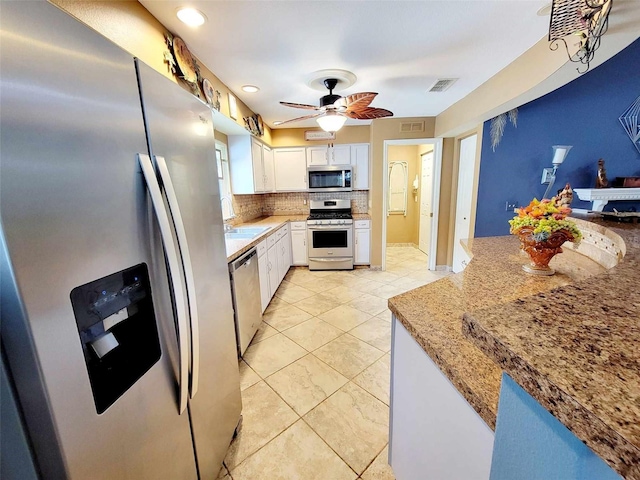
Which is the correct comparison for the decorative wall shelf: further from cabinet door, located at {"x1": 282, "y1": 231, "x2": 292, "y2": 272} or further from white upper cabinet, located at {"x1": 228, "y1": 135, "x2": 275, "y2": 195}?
white upper cabinet, located at {"x1": 228, "y1": 135, "x2": 275, "y2": 195}

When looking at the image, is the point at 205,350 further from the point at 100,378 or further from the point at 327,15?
the point at 327,15

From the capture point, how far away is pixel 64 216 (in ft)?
1.85

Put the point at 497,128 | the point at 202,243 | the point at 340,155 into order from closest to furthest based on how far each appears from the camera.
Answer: the point at 202,243 → the point at 497,128 → the point at 340,155

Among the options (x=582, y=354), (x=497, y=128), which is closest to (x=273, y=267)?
(x=582, y=354)

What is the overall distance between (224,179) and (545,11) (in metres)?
3.31

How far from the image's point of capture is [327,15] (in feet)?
5.19

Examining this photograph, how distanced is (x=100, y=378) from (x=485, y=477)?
1007 millimetres

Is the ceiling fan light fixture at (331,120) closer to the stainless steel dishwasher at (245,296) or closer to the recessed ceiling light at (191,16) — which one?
the recessed ceiling light at (191,16)

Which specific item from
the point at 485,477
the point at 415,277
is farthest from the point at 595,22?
the point at 415,277

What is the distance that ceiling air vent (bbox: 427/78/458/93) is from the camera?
8.50 ft

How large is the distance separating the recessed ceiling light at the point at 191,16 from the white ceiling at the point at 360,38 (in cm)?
3

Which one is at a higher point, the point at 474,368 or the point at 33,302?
the point at 33,302

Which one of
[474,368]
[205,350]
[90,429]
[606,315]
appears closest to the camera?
[606,315]

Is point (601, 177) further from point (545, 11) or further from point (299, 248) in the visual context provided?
point (299, 248)
